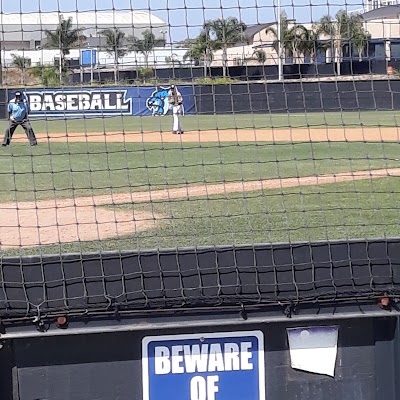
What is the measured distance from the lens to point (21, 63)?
6008 millimetres

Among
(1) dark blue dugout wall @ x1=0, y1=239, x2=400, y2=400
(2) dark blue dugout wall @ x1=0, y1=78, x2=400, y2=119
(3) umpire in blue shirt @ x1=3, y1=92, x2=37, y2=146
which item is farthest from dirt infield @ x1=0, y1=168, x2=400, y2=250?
(3) umpire in blue shirt @ x1=3, y1=92, x2=37, y2=146

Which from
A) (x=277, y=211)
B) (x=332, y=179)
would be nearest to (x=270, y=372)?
(x=277, y=211)

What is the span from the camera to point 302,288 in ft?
13.0

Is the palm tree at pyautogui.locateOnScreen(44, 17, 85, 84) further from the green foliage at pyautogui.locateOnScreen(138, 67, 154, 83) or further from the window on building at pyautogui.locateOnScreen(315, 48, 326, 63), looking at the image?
the window on building at pyautogui.locateOnScreen(315, 48, 326, 63)

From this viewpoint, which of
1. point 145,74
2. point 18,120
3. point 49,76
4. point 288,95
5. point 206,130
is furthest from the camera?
point 18,120

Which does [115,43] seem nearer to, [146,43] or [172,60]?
[146,43]

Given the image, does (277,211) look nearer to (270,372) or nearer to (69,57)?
Result: (69,57)

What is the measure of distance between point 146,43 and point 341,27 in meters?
1.27

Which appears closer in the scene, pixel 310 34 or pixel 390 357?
pixel 390 357

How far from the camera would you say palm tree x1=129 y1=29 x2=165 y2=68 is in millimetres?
5339

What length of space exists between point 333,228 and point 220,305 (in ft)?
14.8

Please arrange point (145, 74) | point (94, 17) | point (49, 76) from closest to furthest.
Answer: point (94, 17) → point (145, 74) → point (49, 76)

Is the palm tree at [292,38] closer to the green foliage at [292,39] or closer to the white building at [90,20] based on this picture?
the green foliage at [292,39]

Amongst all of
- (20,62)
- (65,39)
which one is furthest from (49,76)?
(65,39)
